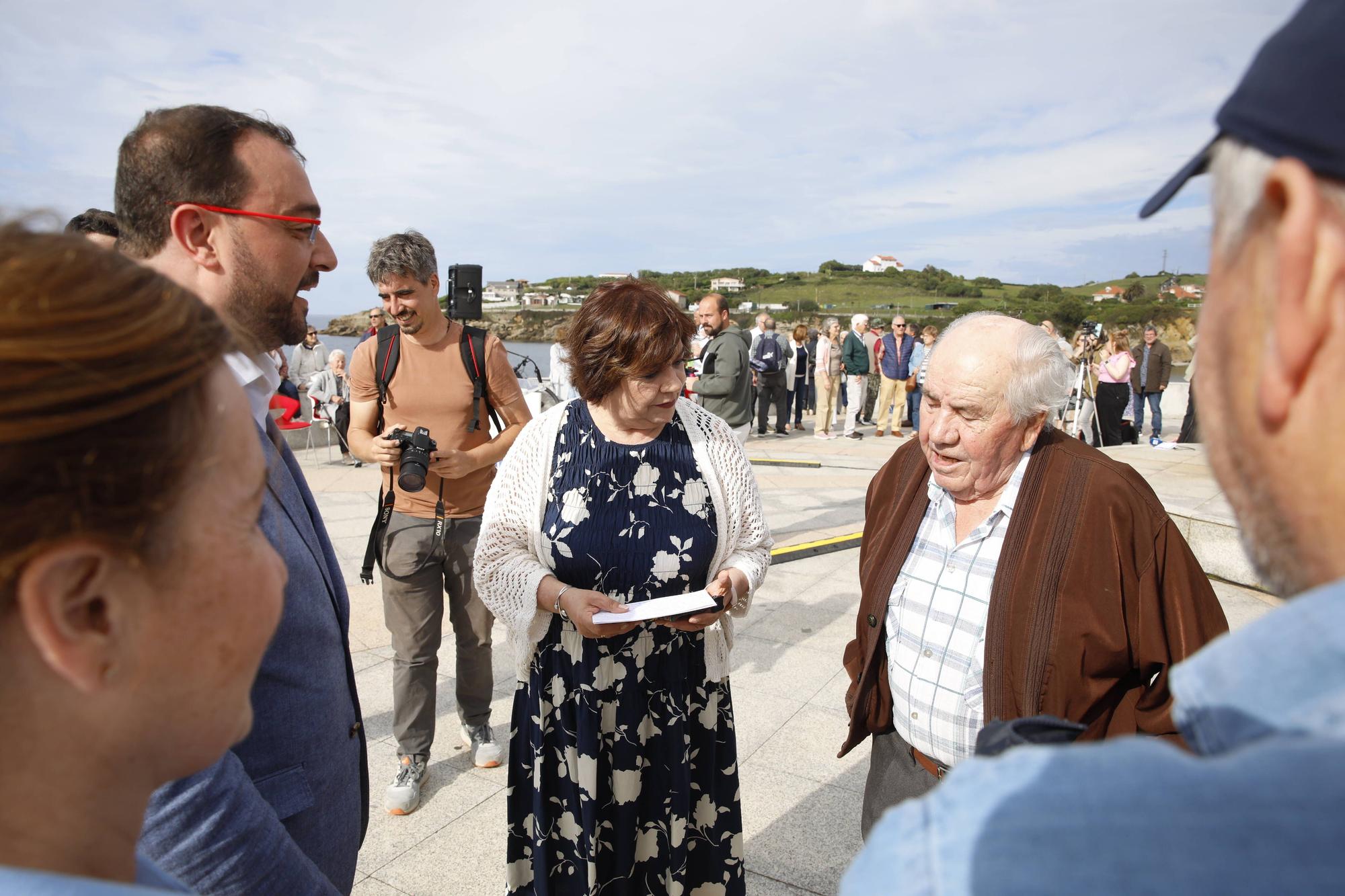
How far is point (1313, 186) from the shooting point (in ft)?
1.96

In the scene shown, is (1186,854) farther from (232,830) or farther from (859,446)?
(859,446)

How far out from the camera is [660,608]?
7.75 feet

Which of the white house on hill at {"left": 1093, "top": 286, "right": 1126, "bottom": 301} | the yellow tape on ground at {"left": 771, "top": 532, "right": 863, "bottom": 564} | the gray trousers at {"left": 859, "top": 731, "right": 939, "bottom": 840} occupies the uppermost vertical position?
Result: the white house on hill at {"left": 1093, "top": 286, "right": 1126, "bottom": 301}

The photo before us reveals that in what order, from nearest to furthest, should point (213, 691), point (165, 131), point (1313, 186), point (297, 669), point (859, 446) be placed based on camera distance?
point (1313, 186) < point (213, 691) < point (297, 669) < point (165, 131) < point (859, 446)

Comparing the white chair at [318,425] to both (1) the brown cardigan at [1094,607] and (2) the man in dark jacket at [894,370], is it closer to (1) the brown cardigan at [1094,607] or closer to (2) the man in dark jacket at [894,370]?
(2) the man in dark jacket at [894,370]

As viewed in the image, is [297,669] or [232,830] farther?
[297,669]

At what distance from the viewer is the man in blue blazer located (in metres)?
1.26

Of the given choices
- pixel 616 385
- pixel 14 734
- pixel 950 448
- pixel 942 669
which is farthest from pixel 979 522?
pixel 14 734

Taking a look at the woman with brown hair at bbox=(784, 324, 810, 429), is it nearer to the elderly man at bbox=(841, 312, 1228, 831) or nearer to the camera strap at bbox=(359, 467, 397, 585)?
the camera strap at bbox=(359, 467, 397, 585)

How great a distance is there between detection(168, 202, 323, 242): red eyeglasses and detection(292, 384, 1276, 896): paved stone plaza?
7.92ft

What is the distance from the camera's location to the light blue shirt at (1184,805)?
1.55ft

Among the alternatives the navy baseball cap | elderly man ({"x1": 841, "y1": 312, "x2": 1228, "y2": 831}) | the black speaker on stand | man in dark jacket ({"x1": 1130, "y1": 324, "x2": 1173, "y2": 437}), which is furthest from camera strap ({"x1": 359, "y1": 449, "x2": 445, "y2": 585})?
man in dark jacket ({"x1": 1130, "y1": 324, "x2": 1173, "y2": 437})

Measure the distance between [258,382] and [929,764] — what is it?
6.84 ft

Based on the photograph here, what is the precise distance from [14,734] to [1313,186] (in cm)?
118
